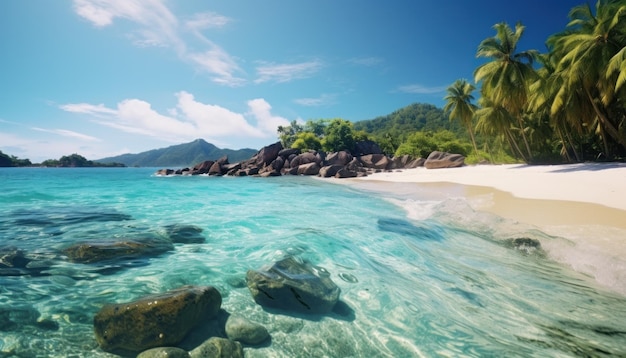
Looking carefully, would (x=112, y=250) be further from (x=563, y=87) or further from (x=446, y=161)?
(x=446, y=161)

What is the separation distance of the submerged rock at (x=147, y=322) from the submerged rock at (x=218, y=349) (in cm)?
31

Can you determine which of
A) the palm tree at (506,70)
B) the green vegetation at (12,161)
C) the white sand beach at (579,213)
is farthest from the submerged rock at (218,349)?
the green vegetation at (12,161)

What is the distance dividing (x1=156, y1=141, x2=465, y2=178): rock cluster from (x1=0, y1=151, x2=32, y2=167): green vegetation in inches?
4920

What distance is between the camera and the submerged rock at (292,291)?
375cm

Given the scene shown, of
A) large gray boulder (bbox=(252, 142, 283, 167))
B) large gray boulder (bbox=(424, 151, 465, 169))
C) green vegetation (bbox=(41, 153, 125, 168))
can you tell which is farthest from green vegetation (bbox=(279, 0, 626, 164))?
green vegetation (bbox=(41, 153, 125, 168))

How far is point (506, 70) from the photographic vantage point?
25906 millimetres

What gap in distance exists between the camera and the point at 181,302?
3.13 meters

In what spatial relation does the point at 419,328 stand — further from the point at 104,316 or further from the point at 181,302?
the point at 104,316

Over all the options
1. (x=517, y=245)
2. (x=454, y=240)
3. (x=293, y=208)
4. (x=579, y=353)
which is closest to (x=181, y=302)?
(x=579, y=353)

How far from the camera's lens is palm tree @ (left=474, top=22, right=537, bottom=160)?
25797mm

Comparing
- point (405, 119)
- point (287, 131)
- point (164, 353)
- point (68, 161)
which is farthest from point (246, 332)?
point (68, 161)

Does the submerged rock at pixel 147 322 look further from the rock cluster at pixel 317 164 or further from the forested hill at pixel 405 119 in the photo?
the forested hill at pixel 405 119

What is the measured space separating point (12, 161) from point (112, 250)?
599 feet

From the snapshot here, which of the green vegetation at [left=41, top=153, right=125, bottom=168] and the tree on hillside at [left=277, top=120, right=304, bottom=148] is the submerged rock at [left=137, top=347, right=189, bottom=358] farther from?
the green vegetation at [left=41, top=153, right=125, bottom=168]
